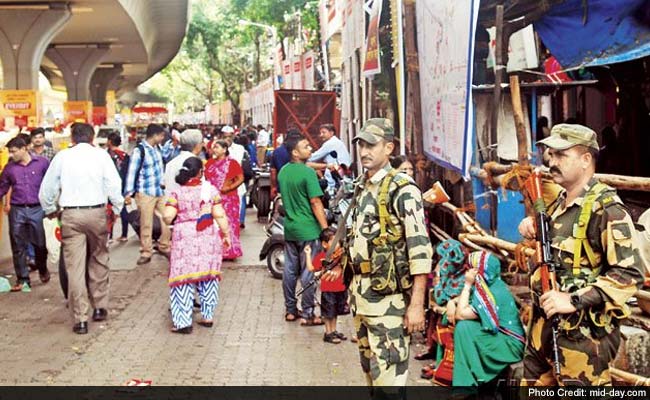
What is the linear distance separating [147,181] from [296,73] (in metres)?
15.4

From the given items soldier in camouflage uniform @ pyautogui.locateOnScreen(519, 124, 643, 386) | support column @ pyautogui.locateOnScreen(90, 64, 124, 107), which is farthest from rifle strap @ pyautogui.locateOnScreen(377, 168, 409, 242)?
support column @ pyautogui.locateOnScreen(90, 64, 124, 107)

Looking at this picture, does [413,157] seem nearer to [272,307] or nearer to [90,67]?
[272,307]

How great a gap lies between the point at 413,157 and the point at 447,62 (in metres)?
2.42

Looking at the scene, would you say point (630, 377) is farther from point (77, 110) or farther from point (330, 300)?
point (77, 110)

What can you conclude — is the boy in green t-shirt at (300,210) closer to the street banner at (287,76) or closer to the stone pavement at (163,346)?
the stone pavement at (163,346)

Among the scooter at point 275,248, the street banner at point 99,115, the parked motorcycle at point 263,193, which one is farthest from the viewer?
the street banner at point 99,115

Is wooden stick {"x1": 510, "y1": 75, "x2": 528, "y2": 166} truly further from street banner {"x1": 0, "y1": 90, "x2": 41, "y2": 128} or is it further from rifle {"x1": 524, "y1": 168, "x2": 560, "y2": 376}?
street banner {"x1": 0, "y1": 90, "x2": 41, "y2": 128}

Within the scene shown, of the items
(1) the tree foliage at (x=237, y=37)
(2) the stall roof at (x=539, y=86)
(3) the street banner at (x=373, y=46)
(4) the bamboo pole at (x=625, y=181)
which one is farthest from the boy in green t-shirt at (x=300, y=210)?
(1) the tree foliage at (x=237, y=37)

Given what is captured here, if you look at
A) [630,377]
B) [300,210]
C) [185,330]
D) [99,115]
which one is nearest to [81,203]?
[185,330]

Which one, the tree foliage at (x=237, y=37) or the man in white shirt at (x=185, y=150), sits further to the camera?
the tree foliage at (x=237, y=37)

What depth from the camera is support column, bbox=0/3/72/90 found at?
88.9 ft

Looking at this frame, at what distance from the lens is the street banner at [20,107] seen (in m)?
24.9

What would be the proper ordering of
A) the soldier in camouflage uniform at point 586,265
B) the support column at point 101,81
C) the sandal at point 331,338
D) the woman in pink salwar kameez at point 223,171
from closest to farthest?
the soldier in camouflage uniform at point 586,265 → the sandal at point 331,338 → the woman in pink salwar kameez at point 223,171 → the support column at point 101,81

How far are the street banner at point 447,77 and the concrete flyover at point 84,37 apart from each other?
64.5ft
